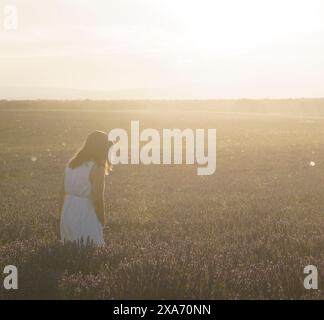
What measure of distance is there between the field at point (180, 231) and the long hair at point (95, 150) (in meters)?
1.14

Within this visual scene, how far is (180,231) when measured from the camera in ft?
29.6

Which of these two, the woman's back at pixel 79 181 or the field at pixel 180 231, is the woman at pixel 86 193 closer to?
the woman's back at pixel 79 181

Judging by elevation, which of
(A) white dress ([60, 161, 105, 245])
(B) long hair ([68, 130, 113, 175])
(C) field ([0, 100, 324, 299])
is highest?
(B) long hair ([68, 130, 113, 175])

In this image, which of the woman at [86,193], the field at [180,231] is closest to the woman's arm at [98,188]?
the woman at [86,193]

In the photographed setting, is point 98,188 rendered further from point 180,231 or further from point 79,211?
point 180,231

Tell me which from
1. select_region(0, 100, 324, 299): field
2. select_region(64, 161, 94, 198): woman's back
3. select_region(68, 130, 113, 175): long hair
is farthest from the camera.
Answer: select_region(64, 161, 94, 198): woman's back

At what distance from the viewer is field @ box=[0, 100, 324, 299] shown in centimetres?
616

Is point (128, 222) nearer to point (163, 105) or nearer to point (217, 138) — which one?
point (217, 138)

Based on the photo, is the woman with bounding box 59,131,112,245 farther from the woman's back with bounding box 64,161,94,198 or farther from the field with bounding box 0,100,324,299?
the field with bounding box 0,100,324,299

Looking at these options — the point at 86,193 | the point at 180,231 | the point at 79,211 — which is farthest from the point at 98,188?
the point at 180,231

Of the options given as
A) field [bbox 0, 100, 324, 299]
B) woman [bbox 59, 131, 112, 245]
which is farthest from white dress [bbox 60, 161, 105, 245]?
field [bbox 0, 100, 324, 299]

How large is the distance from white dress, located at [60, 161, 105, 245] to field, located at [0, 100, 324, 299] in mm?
295
